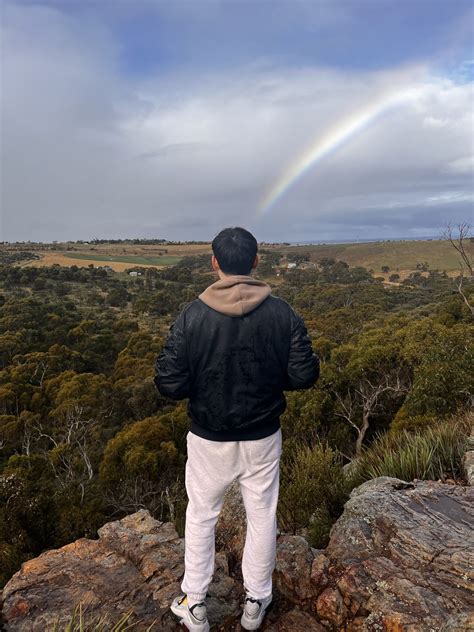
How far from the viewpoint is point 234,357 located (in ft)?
7.08

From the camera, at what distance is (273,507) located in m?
2.40

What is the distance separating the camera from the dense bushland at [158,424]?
4.59m

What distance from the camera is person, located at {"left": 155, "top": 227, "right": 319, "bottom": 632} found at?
7.05ft

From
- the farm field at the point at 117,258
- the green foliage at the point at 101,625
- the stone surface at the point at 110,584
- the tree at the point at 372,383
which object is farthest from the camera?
the farm field at the point at 117,258

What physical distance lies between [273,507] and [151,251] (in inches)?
4271

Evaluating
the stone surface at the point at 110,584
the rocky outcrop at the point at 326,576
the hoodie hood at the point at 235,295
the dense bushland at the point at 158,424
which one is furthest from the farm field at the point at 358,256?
the hoodie hood at the point at 235,295

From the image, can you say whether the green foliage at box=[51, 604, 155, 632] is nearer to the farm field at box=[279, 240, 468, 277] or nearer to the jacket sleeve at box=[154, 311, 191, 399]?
the jacket sleeve at box=[154, 311, 191, 399]

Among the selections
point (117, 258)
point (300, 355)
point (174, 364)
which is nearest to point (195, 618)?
point (174, 364)

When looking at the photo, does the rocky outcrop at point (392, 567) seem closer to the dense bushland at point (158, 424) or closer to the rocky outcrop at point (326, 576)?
the rocky outcrop at point (326, 576)

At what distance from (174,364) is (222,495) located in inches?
33.2

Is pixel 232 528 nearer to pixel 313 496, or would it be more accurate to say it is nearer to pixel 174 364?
pixel 313 496

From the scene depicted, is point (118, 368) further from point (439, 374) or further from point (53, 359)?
point (439, 374)

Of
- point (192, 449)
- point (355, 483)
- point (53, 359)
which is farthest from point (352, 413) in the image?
point (53, 359)

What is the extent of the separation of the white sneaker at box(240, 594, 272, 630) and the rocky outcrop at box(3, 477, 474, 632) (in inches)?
5.2
